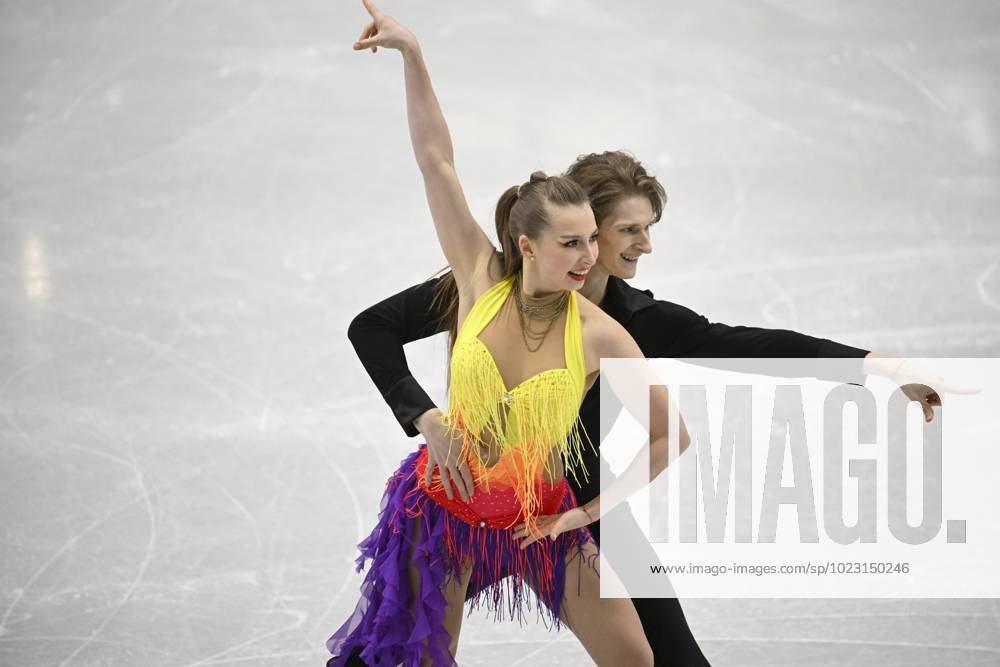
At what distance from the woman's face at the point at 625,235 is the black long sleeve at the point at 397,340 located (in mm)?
392

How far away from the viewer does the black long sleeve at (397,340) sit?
2680 millimetres

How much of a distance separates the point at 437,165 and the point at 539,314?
40cm

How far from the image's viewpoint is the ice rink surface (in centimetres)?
396

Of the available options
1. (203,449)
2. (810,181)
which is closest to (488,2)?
(810,181)

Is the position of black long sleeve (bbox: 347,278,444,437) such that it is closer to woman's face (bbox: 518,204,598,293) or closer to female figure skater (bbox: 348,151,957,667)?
female figure skater (bbox: 348,151,957,667)

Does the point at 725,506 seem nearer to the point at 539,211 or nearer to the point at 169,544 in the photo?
the point at 169,544

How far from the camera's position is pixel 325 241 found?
6.57 metres

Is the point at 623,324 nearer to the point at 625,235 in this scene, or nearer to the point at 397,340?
the point at 625,235

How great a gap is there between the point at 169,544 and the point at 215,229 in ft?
8.81

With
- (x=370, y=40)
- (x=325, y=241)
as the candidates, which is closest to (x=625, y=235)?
(x=370, y=40)

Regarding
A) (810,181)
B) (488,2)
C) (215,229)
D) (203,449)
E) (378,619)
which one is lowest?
(378,619)

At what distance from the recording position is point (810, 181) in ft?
23.4
